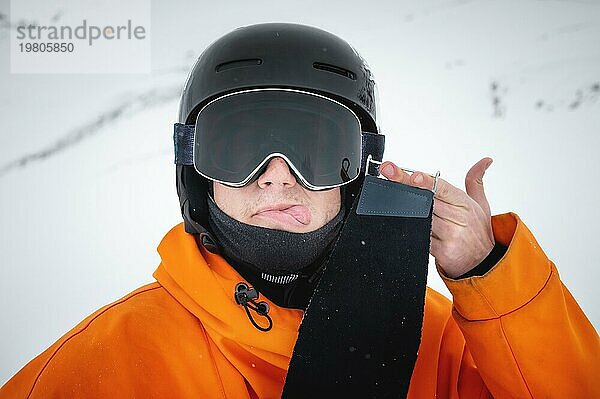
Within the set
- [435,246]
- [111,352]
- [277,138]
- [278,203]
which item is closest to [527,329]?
[435,246]

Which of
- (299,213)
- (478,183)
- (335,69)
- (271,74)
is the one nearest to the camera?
(478,183)

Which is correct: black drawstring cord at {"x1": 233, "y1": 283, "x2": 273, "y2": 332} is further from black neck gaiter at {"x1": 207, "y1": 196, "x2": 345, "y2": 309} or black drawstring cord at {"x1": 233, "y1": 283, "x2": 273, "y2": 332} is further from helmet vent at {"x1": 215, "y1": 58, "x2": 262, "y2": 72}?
helmet vent at {"x1": 215, "y1": 58, "x2": 262, "y2": 72}

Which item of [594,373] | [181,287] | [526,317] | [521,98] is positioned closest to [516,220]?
[526,317]

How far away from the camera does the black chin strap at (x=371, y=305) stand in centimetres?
127

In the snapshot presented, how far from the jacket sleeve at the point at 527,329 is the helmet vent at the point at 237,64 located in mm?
809

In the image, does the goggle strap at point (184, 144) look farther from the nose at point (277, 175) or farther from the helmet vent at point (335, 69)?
the helmet vent at point (335, 69)

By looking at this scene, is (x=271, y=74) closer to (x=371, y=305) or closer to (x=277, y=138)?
(x=277, y=138)

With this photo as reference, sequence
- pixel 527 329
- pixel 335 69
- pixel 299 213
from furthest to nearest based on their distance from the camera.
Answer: pixel 335 69
pixel 299 213
pixel 527 329

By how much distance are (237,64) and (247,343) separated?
2.54 feet

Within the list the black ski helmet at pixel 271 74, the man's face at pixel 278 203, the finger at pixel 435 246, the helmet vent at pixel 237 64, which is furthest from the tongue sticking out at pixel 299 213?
the helmet vent at pixel 237 64

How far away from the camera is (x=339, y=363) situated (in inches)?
50.3

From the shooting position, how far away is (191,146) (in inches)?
66.7

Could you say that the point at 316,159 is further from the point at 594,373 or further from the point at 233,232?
the point at 594,373

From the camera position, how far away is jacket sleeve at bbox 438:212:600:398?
126 cm
